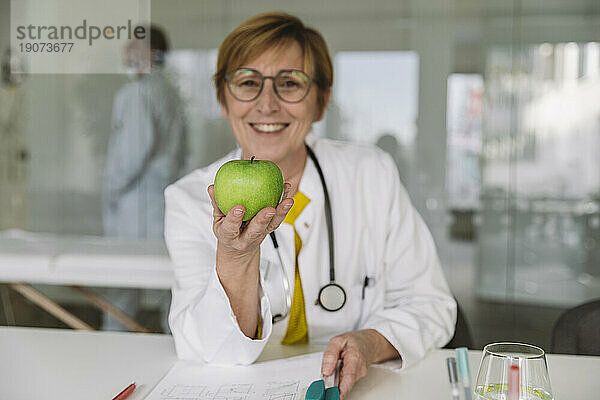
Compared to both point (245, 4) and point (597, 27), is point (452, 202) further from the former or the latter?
point (245, 4)

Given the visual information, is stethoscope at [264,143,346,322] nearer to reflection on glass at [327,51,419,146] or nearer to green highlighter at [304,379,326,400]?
green highlighter at [304,379,326,400]

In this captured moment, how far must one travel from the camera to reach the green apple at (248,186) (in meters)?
1.06

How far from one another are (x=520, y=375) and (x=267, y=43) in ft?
2.96

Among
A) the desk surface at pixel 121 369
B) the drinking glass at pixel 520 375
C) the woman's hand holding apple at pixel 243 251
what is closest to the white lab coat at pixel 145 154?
the desk surface at pixel 121 369

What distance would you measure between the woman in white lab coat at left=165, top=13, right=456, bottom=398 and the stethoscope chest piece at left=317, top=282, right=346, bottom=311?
0.02 meters

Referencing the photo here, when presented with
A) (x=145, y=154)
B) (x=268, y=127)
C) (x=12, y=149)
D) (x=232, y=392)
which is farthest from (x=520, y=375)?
(x=12, y=149)

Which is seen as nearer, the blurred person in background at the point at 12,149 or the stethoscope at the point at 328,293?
the stethoscope at the point at 328,293

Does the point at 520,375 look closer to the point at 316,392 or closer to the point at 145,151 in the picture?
the point at 316,392

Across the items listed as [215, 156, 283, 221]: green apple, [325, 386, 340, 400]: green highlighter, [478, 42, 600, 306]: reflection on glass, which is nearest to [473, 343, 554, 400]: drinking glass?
[325, 386, 340, 400]: green highlighter

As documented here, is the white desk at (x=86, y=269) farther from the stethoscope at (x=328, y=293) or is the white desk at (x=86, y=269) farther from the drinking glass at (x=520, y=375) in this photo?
the drinking glass at (x=520, y=375)

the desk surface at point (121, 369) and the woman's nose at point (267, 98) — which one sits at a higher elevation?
the woman's nose at point (267, 98)

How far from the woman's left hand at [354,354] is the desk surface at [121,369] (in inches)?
1.2

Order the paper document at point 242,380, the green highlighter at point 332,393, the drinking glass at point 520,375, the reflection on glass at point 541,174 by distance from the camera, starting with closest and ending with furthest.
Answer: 1. the drinking glass at point 520,375
2. the green highlighter at point 332,393
3. the paper document at point 242,380
4. the reflection on glass at point 541,174

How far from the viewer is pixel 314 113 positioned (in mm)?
1597
